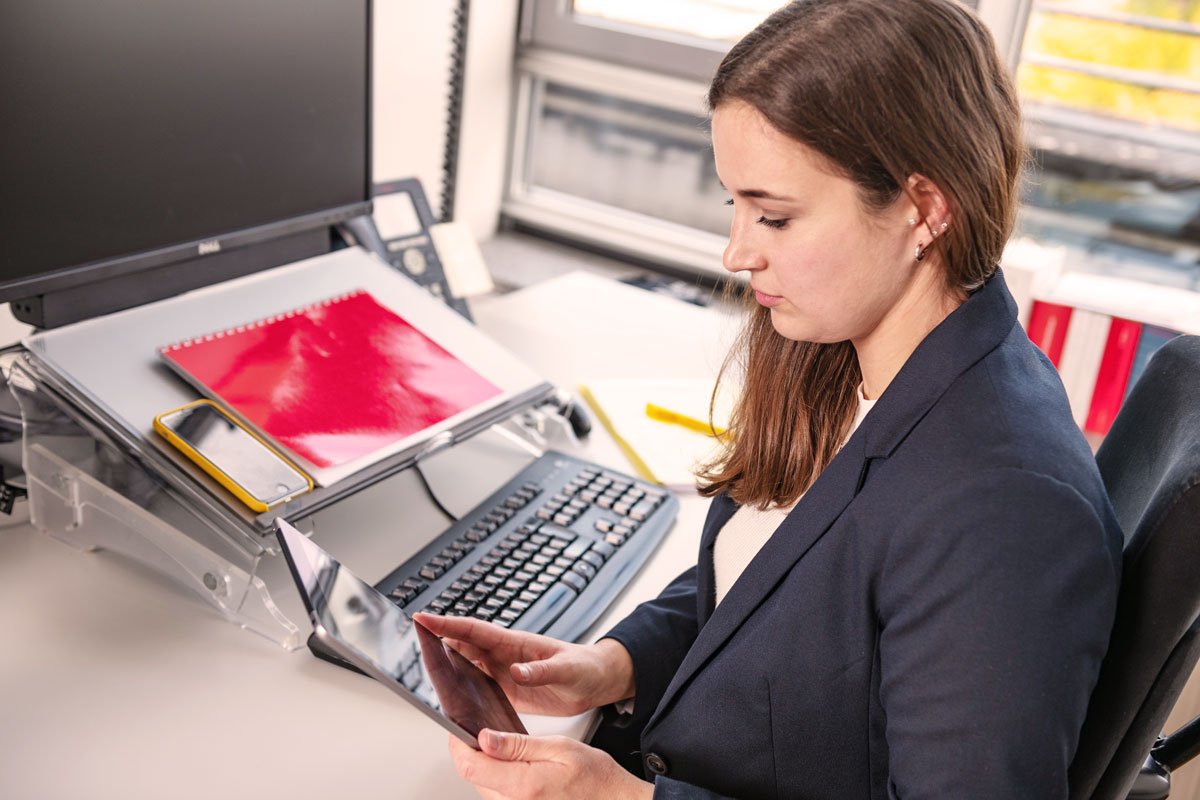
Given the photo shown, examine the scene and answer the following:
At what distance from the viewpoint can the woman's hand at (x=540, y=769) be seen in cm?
78

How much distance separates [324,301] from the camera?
4.04 feet

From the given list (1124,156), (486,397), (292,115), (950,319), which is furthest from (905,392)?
(1124,156)

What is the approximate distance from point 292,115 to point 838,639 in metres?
0.81

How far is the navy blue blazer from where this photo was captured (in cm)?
66

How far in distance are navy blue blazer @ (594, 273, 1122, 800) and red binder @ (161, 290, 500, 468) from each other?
41 cm

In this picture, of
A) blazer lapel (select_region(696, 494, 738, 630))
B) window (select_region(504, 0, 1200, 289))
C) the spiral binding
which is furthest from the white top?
window (select_region(504, 0, 1200, 289))

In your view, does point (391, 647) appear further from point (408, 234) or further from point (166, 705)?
point (408, 234)

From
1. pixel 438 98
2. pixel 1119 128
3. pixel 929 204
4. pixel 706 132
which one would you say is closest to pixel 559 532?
pixel 929 204

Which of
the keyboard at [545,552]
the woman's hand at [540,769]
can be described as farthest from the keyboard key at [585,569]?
the woman's hand at [540,769]

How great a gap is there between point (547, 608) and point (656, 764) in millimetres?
181

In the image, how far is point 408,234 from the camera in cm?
144

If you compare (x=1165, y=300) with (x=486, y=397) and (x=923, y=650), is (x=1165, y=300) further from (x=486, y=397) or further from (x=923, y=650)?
(x=923, y=650)

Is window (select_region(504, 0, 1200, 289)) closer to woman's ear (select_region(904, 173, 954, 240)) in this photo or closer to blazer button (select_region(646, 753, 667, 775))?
woman's ear (select_region(904, 173, 954, 240))

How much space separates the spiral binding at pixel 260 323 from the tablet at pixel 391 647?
35 centimetres
